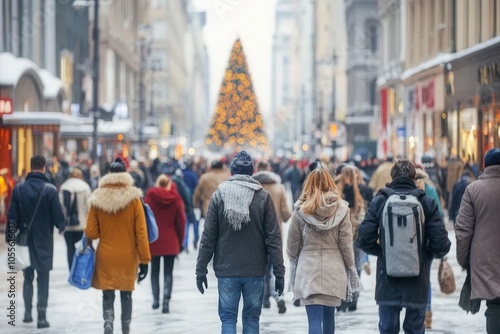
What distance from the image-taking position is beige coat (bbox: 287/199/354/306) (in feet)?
33.4

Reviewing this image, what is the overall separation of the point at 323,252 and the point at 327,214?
32 centimetres

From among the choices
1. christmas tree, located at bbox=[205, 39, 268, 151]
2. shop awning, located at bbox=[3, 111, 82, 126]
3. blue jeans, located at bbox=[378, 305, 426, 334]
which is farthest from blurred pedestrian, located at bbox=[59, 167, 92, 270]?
christmas tree, located at bbox=[205, 39, 268, 151]

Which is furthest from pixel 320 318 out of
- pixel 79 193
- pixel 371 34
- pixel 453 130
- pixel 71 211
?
pixel 371 34

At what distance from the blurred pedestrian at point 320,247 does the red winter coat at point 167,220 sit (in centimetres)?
495

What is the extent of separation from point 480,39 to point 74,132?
15.9 metres

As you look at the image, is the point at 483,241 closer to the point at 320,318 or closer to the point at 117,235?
the point at 320,318

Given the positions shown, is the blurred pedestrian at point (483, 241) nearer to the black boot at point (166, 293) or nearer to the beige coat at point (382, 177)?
the black boot at point (166, 293)

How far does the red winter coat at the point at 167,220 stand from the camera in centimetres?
1509

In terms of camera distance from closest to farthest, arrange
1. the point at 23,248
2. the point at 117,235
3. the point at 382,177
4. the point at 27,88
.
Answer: the point at 117,235
the point at 23,248
the point at 382,177
the point at 27,88

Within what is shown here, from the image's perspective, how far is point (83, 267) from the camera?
1208 centimetres

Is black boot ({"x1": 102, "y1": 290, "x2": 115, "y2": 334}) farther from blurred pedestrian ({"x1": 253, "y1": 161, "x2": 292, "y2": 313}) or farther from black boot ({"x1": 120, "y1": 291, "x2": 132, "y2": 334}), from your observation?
blurred pedestrian ({"x1": 253, "y1": 161, "x2": 292, "y2": 313})

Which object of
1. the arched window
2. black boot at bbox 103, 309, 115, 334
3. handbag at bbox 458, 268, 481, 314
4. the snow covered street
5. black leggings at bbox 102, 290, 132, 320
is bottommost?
the snow covered street

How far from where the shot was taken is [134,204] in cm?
1205

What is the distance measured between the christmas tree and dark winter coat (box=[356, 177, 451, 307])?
4547 inches
